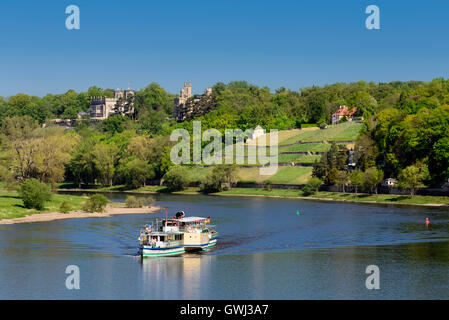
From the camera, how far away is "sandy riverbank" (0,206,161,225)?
323ft

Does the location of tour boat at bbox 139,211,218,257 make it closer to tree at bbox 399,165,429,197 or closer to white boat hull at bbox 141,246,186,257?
white boat hull at bbox 141,246,186,257

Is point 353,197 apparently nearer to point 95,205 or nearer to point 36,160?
point 95,205

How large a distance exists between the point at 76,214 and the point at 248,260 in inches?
1946

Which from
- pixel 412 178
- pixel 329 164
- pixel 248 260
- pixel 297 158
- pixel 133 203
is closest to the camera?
pixel 248 260

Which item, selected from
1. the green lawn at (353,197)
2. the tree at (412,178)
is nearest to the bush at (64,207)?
the green lawn at (353,197)

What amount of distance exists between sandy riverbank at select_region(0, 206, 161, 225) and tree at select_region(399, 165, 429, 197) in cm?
5193

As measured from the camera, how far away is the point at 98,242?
258 ft

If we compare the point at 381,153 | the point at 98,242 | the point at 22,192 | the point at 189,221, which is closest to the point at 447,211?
the point at 381,153

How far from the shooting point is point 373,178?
13788cm

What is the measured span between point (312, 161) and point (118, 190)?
5914cm

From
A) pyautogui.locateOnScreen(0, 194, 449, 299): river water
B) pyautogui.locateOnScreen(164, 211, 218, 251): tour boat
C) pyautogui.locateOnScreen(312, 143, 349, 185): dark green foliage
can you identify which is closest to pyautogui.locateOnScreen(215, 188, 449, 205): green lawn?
pyautogui.locateOnScreen(312, 143, 349, 185): dark green foliage

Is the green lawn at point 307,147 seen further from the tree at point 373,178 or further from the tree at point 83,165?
the tree at point 83,165

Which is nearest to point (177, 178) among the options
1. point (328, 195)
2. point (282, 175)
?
point (282, 175)

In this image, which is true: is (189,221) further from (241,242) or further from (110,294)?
(110,294)
